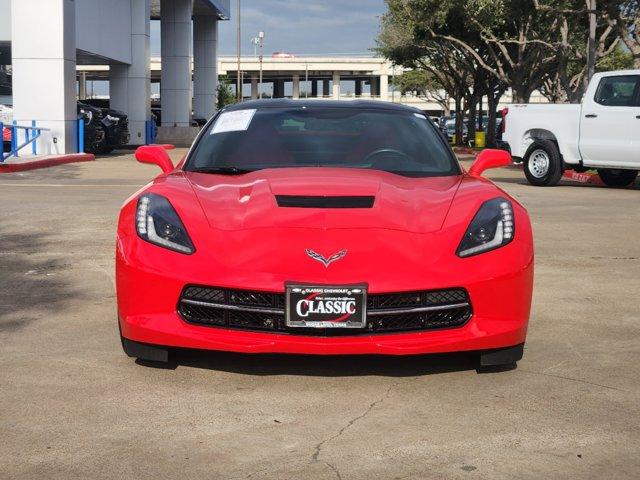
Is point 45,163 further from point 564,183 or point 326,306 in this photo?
point 326,306

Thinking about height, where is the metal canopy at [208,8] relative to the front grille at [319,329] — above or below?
above

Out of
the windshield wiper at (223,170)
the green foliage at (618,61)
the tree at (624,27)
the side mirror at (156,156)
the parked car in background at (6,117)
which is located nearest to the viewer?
the windshield wiper at (223,170)

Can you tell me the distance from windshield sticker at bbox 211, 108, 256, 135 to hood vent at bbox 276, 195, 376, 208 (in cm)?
131

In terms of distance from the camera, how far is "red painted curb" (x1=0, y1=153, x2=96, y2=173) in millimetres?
20562

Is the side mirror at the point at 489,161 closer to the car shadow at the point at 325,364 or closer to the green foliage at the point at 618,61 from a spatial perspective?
the car shadow at the point at 325,364

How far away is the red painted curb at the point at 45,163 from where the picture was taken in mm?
20562

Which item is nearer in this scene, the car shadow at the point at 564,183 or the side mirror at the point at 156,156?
the side mirror at the point at 156,156

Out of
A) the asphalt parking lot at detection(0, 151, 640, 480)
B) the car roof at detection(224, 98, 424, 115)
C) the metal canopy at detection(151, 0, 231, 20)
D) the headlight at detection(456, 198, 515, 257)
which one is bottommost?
the asphalt parking lot at detection(0, 151, 640, 480)

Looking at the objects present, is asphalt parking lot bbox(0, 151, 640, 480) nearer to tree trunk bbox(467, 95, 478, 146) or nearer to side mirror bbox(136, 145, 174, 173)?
side mirror bbox(136, 145, 174, 173)

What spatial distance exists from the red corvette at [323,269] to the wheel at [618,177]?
14.4 metres

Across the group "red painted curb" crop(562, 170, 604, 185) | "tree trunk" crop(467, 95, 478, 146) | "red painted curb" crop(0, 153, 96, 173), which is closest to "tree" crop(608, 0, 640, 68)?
"red painted curb" crop(562, 170, 604, 185)

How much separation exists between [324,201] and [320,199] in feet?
0.09

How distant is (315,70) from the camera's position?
429ft

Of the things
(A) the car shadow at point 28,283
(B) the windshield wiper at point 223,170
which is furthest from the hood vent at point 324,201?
(A) the car shadow at point 28,283
